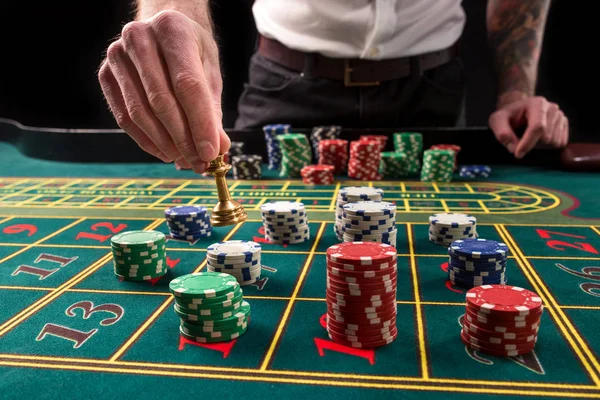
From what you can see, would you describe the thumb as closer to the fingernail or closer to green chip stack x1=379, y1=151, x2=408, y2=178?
green chip stack x1=379, y1=151, x2=408, y2=178

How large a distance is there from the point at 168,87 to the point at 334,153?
2454mm

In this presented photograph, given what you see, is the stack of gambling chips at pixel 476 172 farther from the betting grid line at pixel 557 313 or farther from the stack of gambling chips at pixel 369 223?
the stack of gambling chips at pixel 369 223

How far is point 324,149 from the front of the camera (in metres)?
4.31

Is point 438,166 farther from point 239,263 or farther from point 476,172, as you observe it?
point 239,263

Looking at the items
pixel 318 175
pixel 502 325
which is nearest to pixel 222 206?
pixel 502 325

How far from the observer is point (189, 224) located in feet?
8.89

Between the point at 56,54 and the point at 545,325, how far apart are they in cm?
804

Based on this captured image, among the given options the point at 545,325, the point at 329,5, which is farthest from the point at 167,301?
the point at 329,5

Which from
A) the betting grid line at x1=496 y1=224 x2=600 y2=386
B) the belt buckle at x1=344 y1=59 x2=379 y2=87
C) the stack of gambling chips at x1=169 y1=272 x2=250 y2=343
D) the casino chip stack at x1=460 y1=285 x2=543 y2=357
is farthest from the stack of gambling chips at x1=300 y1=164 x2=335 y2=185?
the casino chip stack at x1=460 y1=285 x2=543 y2=357

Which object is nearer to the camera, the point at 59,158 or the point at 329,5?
the point at 329,5

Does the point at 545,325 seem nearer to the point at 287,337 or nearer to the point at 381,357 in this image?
the point at 381,357

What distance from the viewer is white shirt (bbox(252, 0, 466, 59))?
4098 millimetres

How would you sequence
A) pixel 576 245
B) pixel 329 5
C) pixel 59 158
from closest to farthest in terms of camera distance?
pixel 576 245
pixel 329 5
pixel 59 158

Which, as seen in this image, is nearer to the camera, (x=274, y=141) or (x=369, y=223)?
(x=369, y=223)
